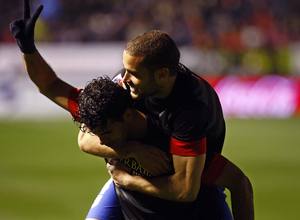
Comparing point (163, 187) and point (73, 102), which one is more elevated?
point (73, 102)

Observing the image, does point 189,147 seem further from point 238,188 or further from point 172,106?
point 238,188

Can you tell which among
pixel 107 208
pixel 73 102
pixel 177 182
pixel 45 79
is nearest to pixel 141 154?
pixel 177 182

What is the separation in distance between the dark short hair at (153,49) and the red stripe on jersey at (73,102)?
0.77 metres

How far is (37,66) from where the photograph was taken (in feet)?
21.1

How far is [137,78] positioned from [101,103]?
0.31 meters

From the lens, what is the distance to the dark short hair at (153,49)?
567cm

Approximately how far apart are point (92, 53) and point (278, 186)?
9.44m

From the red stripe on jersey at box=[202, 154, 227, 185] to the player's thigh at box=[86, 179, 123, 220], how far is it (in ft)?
2.33

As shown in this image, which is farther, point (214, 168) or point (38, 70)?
point (38, 70)

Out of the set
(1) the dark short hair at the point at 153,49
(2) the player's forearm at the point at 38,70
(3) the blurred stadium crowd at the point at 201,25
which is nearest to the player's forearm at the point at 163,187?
(1) the dark short hair at the point at 153,49

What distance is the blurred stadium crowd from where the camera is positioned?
21.8 meters

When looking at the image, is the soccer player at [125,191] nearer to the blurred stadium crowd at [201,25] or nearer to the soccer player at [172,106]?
the soccer player at [172,106]

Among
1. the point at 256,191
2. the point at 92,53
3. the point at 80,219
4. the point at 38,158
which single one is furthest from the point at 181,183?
the point at 92,53

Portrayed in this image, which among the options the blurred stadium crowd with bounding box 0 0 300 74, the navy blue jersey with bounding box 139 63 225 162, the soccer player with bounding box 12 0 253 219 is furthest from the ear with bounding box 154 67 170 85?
the blurred stadium crowd with bounding box 0 0 300 74
